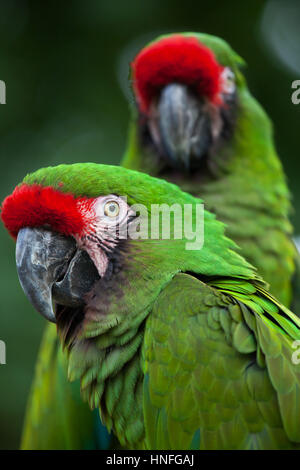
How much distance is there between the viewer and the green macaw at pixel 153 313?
1110 millimetres

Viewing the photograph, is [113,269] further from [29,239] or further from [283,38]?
[283,38]

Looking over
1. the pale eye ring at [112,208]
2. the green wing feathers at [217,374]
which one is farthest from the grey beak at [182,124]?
the green wing feathers at [217,374]


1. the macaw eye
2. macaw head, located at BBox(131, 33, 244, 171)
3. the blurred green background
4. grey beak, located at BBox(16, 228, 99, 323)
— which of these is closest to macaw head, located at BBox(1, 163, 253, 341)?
grey beak, located at BBox(16, 228, 99, 323)

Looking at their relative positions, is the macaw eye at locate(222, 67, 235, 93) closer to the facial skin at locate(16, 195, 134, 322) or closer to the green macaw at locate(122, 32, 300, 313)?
the green macaw at locate(122, 32, 300, 313)

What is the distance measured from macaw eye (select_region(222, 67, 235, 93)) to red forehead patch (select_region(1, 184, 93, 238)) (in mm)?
1095

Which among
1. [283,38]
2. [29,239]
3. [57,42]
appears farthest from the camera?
[57,42]

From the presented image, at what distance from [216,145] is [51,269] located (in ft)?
3.60

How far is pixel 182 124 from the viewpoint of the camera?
6.55 feet

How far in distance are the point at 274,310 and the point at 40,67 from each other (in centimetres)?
264

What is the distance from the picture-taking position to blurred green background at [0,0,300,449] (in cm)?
320

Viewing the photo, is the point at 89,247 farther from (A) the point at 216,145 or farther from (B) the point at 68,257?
(A) the point at 216,145

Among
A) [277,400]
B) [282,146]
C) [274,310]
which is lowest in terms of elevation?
[277,400]
